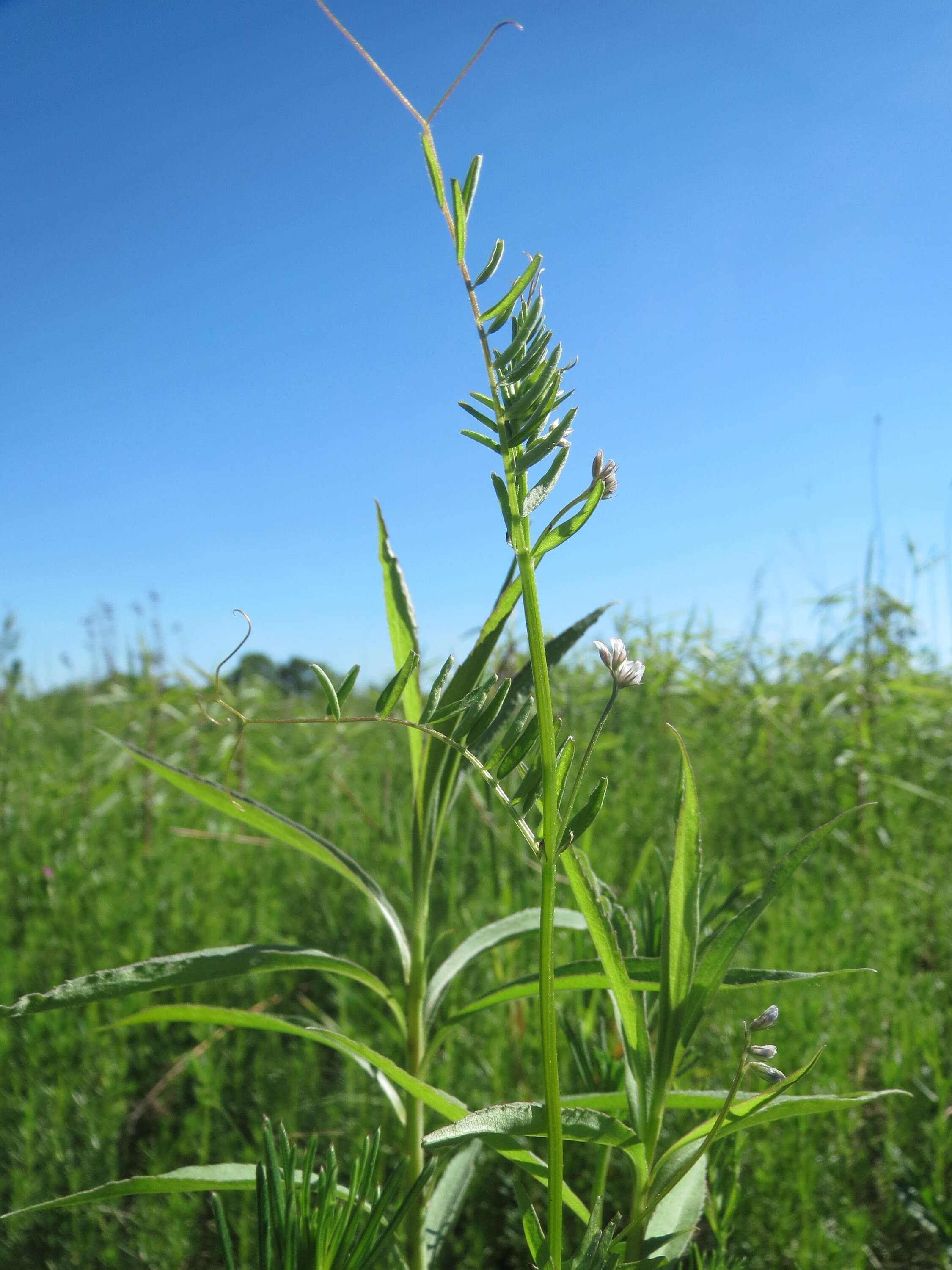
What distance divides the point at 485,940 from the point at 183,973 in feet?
1.01

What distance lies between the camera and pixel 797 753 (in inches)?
121

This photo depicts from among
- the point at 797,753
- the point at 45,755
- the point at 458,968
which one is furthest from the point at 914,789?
the point at 45,755

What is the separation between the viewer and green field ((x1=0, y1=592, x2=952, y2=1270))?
1.25 meters

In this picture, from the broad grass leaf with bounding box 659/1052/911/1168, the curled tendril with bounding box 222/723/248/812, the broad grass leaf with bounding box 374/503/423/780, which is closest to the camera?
the curled tendril with bounding box 222/723/248/812

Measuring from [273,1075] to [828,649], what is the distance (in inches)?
114

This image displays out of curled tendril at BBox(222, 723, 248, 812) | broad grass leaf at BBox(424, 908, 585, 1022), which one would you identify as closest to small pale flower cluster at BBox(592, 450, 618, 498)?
curled tendril at BBox(222, 723, 248, 812)

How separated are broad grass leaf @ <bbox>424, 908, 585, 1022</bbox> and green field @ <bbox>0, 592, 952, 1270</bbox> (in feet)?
0.11

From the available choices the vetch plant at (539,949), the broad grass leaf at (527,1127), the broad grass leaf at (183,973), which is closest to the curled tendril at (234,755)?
the vetch plant at (539,949)

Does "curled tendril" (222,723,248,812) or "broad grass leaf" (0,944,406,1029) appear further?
"broad grass leaf" (0,944,406,1029)

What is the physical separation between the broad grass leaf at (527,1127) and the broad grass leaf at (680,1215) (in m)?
0.06

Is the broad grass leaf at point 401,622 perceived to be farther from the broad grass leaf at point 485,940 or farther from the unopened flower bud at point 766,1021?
the unopened flower bud at point 766,1021

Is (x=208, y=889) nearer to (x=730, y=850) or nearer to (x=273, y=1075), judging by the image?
(x=273, y=1075)

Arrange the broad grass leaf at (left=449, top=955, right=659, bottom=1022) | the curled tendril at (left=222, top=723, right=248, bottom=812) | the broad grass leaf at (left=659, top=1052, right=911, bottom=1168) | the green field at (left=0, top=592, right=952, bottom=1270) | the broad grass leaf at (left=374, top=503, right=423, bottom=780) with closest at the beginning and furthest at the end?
the curled tendril at (left=222, top=723, right=248, bottom=812), the broad grass leaf at (left=659, top=1052, right=911, bottom=1168), the broad grass leaf at (left=449, top=955, right=659, bottom=1022), the broad grass leaf at (left=374, top=503, right=423, bottom=780), the green field at (left=0, top=592, right=952, bottom=1270)

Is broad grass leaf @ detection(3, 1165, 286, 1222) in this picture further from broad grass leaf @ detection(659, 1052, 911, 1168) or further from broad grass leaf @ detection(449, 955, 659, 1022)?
broad grass leaf @ detection(659, 1052, 911, 1168)
